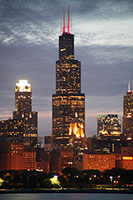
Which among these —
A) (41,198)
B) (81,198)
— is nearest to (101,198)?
(81,198)

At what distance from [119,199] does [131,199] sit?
3582 millimetres

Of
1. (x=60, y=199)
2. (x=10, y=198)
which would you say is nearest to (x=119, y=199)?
(x=60, y=199)

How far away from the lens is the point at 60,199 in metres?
193

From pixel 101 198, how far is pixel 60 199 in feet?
42.3

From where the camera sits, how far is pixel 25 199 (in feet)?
636

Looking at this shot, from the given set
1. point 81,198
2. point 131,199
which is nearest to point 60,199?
point 81,198

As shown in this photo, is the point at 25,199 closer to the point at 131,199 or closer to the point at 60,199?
the point at 60,199

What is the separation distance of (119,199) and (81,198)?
12089 millimetres

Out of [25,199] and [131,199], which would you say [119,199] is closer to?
[131,199]

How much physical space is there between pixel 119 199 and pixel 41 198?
23955mm

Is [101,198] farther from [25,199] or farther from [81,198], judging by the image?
[25,199]

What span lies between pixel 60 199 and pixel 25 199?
34.4 ft

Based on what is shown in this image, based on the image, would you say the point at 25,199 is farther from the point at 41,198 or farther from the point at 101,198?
the point at 101,198

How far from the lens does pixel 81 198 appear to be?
648 ft
